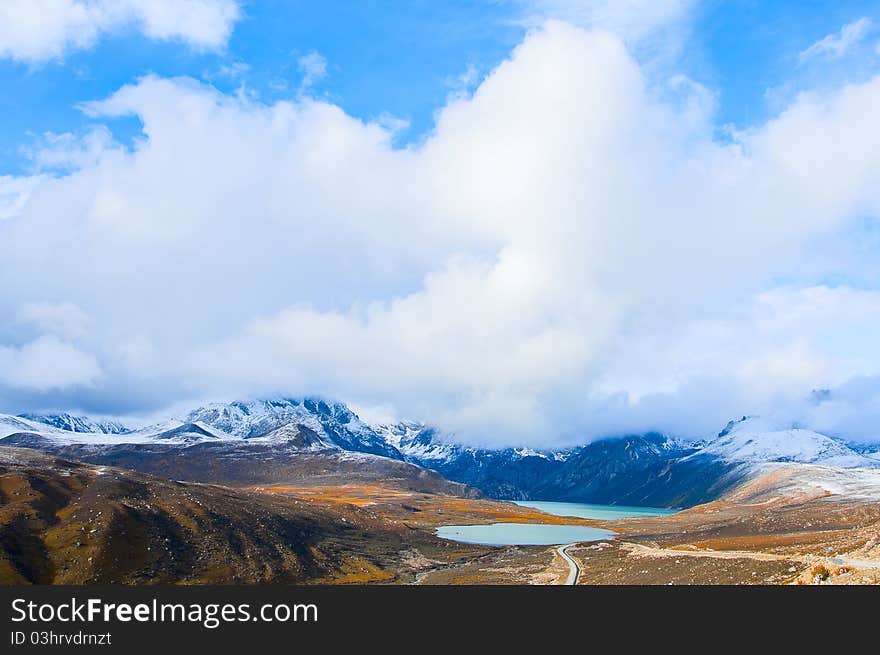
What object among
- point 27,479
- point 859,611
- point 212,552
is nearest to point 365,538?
point 212,552

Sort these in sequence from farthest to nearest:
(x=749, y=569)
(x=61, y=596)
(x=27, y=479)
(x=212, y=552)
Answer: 1. (x=27, y=479)
2. (x=212, y=552)
3. (x=749, y=569)
4. (x=61, y=596)

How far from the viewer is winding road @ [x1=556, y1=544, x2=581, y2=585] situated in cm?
10346

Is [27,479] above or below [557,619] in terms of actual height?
above

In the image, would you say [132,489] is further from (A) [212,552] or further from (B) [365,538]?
(B) [365,538]

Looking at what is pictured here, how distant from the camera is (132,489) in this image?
136 meters

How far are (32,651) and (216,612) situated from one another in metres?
10.9

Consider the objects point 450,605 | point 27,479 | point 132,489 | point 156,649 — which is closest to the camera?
point 156,649

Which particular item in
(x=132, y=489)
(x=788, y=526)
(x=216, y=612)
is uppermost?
(x=132, y=489)

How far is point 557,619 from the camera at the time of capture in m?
42.2

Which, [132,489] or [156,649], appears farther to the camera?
[132,489]

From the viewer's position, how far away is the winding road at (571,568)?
10346cm

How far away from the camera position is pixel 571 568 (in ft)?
394

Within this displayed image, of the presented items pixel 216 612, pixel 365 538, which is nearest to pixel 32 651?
pixel 216 612

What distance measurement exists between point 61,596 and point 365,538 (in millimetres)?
130513
